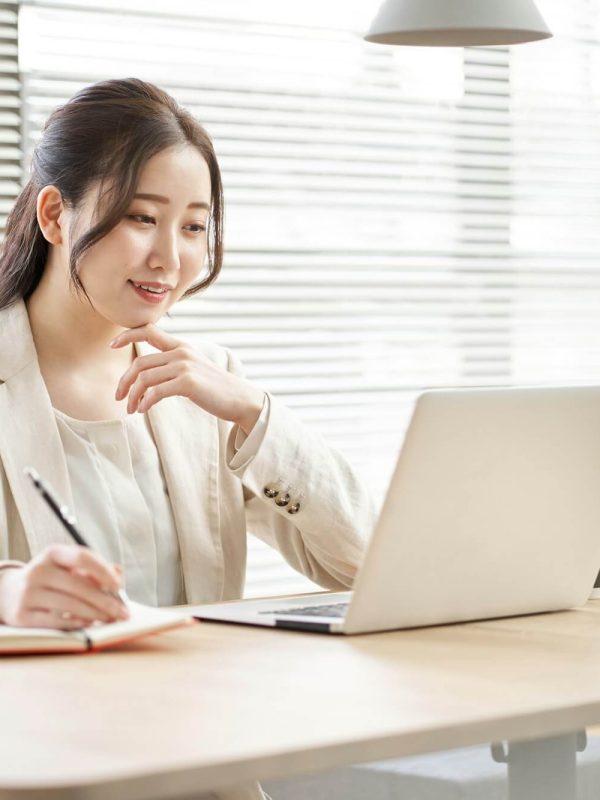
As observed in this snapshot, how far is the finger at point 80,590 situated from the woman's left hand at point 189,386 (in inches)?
17.9

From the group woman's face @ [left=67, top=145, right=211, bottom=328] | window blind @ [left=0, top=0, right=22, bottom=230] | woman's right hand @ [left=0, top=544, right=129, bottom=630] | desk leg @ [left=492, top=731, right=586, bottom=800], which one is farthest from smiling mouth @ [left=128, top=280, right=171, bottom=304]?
window blind @ [left=0, top=0, right=22, bottom=230]

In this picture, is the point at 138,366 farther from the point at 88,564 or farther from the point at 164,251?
the point at 88,564

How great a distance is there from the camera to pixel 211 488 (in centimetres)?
194

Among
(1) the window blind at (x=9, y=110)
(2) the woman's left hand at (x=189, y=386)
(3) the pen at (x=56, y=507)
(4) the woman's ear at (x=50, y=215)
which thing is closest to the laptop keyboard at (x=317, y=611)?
(3) the pen at (x=56, y=507)

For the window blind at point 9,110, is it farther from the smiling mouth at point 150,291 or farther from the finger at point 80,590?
the finger at point 80,590

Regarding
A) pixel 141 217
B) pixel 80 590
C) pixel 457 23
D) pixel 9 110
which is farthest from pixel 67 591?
pixel 9 110

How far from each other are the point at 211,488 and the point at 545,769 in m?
0.77

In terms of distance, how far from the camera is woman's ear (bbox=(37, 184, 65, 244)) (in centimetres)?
192

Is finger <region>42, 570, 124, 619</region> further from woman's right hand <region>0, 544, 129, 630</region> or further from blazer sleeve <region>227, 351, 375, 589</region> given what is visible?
blazer sleeve <region>227, 351, 375, 589</region>

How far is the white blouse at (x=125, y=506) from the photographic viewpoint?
1845 mm

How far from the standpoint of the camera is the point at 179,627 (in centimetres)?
129

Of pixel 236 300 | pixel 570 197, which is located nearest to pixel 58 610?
pixel 236 300

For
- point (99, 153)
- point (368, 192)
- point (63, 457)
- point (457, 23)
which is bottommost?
point (63, 457)

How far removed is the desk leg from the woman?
21.2 inches
